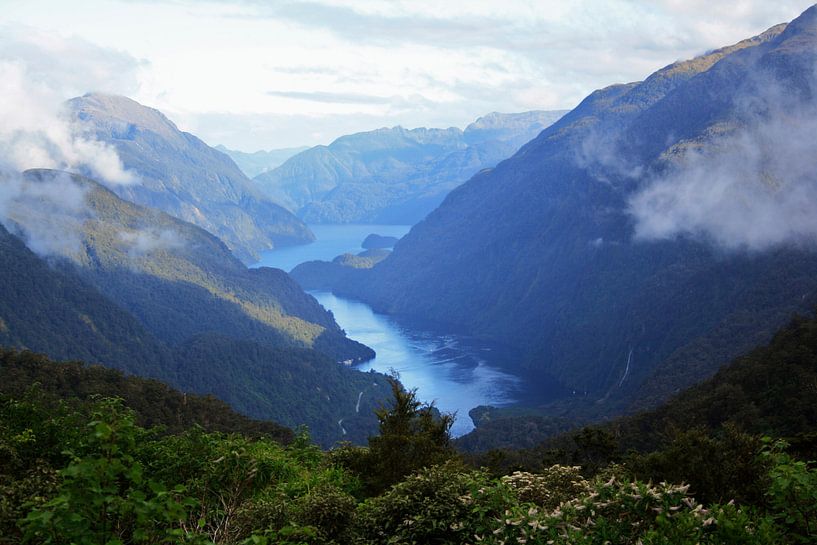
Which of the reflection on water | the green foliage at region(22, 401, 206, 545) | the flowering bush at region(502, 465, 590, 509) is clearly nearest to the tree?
the flowering bush at region(502, 465, 590, 509)

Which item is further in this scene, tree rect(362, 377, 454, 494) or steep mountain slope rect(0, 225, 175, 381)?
steep mountain slope rect(0, 225, 175, 381)

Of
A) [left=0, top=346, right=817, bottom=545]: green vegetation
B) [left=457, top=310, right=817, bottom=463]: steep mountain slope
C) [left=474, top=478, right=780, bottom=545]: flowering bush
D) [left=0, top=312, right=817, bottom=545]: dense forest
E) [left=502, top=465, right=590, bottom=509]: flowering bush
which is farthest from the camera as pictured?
[left=457, top=310, right=817, bottom=463]: steep mountain slope

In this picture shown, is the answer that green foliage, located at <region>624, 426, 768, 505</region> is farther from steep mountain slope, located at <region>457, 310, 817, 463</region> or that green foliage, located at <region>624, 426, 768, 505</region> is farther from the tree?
steep mountain slope, located at <region>457, 310, 817, 463</region>

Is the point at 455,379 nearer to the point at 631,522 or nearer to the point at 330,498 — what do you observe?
the point at 330,498

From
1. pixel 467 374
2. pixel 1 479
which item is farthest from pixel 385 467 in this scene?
pixel 467 374

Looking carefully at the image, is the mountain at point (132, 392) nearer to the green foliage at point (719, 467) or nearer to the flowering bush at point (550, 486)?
the flowering bush at point (550, 486)

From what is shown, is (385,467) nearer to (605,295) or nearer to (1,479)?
(1,479)

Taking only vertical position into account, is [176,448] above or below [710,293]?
below

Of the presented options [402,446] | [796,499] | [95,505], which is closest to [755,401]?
[402,446]
